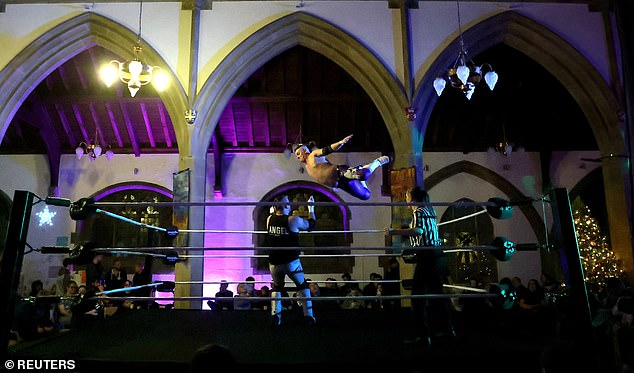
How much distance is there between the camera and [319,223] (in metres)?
11.5

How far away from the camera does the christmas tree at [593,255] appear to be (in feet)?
25.9

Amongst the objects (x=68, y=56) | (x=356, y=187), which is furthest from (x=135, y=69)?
(x=356, y=187)

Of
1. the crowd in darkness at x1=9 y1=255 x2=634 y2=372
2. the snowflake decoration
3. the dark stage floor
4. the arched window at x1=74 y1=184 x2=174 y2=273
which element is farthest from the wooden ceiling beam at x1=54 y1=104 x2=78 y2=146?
the dark stage floor

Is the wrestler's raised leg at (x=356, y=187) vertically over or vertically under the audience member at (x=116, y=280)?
over

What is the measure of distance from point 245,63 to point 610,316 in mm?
6243

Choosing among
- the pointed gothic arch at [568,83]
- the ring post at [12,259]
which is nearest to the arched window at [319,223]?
the pointed gothic arch at [568,83]

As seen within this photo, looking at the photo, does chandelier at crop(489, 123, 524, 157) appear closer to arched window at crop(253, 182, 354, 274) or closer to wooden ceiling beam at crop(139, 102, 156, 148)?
arched window at crop(253, 182, 354, 274)

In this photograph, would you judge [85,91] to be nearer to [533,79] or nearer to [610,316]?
[533,79]

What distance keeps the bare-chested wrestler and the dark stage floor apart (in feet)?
3.99

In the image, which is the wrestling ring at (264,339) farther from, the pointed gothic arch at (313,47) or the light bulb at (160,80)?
the pointed gothic arch at (313,47)

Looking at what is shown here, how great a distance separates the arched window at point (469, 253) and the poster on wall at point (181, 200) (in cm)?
654

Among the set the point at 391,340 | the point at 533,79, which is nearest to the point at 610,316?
the point at 391,340

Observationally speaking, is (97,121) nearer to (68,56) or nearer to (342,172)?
(68,56)

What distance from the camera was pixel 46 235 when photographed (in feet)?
36.6
